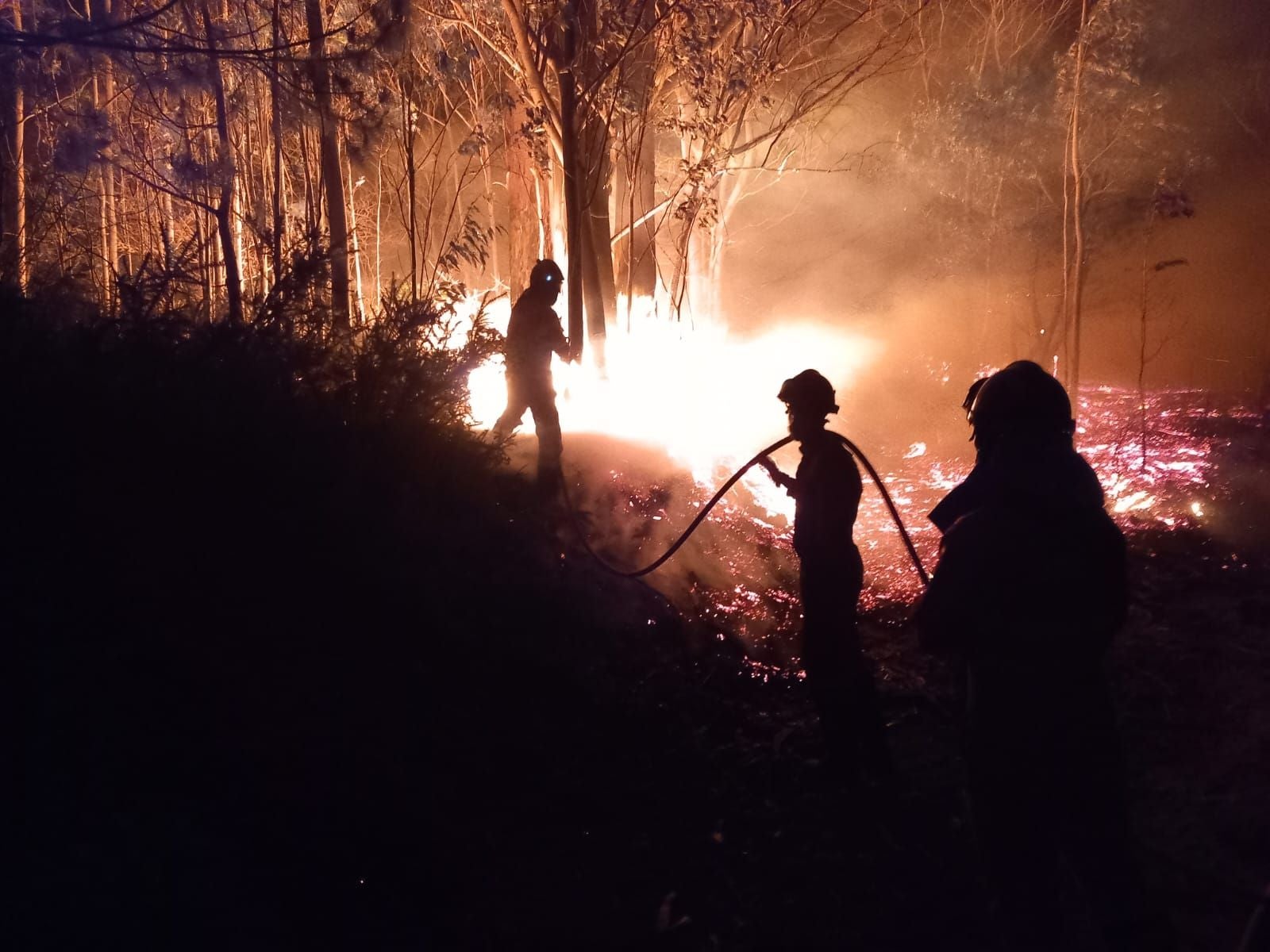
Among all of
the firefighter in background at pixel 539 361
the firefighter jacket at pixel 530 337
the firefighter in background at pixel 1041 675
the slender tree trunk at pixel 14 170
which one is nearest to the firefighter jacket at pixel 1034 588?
the firefighter in background at pixel 1041 675

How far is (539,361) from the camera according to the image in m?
8.45

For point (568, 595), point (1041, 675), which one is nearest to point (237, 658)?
point (568, 595)

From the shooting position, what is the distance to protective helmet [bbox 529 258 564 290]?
8.42m

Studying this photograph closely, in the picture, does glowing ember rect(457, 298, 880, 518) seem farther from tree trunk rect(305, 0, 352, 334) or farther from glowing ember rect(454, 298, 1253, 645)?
tree trunk rect(305, 0, 352, 334)

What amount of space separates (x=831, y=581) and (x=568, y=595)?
225 centimetres

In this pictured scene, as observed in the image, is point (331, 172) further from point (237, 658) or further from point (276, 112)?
point (237, 658)

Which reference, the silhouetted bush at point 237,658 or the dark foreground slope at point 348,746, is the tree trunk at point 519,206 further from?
the dark foreground slope at point 348,746

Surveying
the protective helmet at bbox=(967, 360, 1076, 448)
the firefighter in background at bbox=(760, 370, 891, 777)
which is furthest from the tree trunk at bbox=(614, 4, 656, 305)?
the protective helmet at bbox=(967, 360, 1076, 448)

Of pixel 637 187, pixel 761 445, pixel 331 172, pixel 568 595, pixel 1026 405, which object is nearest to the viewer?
pixel 1026 405

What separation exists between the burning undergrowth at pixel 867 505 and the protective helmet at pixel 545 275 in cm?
190

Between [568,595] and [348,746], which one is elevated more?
[568,595]

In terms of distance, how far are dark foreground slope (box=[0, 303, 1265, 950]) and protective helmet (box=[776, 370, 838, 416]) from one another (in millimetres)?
2039

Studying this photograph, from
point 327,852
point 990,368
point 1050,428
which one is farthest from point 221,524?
point 990,368

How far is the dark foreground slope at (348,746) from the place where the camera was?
3592 millimetres
